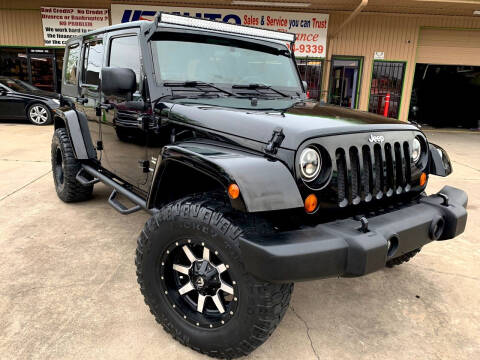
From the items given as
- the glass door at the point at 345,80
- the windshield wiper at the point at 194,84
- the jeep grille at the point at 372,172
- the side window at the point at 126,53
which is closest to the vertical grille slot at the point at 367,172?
the jeep grille at the point at 372,172

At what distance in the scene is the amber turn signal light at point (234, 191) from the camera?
1.78m

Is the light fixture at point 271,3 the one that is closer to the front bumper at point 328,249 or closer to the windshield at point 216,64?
the windshield at point 216,64

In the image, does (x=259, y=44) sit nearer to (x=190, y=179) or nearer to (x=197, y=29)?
(x=197, y=29)

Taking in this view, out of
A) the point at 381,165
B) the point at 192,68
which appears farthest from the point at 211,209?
the point at 192,68

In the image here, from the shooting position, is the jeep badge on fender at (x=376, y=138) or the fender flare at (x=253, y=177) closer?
the fender flare at (x=253, y=177)

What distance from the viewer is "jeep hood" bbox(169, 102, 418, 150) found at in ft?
6.66

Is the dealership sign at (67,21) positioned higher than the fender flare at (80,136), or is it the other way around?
the dealership sign at (67,21)

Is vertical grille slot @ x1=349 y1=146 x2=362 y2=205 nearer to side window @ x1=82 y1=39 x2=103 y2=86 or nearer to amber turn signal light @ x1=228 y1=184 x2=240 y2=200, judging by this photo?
amber turn signal light @ x1=228 y1=184 x2=240 y2=200

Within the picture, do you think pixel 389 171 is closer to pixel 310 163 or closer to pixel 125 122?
pixel 310 163

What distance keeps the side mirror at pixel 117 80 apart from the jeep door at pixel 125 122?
12 cm

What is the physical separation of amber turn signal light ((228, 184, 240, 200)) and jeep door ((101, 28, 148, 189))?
4.32 feet

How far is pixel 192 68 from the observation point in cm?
289

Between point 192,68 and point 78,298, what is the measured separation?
183 cm

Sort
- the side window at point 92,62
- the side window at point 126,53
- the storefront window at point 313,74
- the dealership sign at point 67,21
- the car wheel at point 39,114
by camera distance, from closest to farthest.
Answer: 1. the side window at point 126,53
2. the side window at point 92,62
3. the car wheel at point 39,114
4. the dealership sign at point 67,21
5. the storefront window at point 313,74
